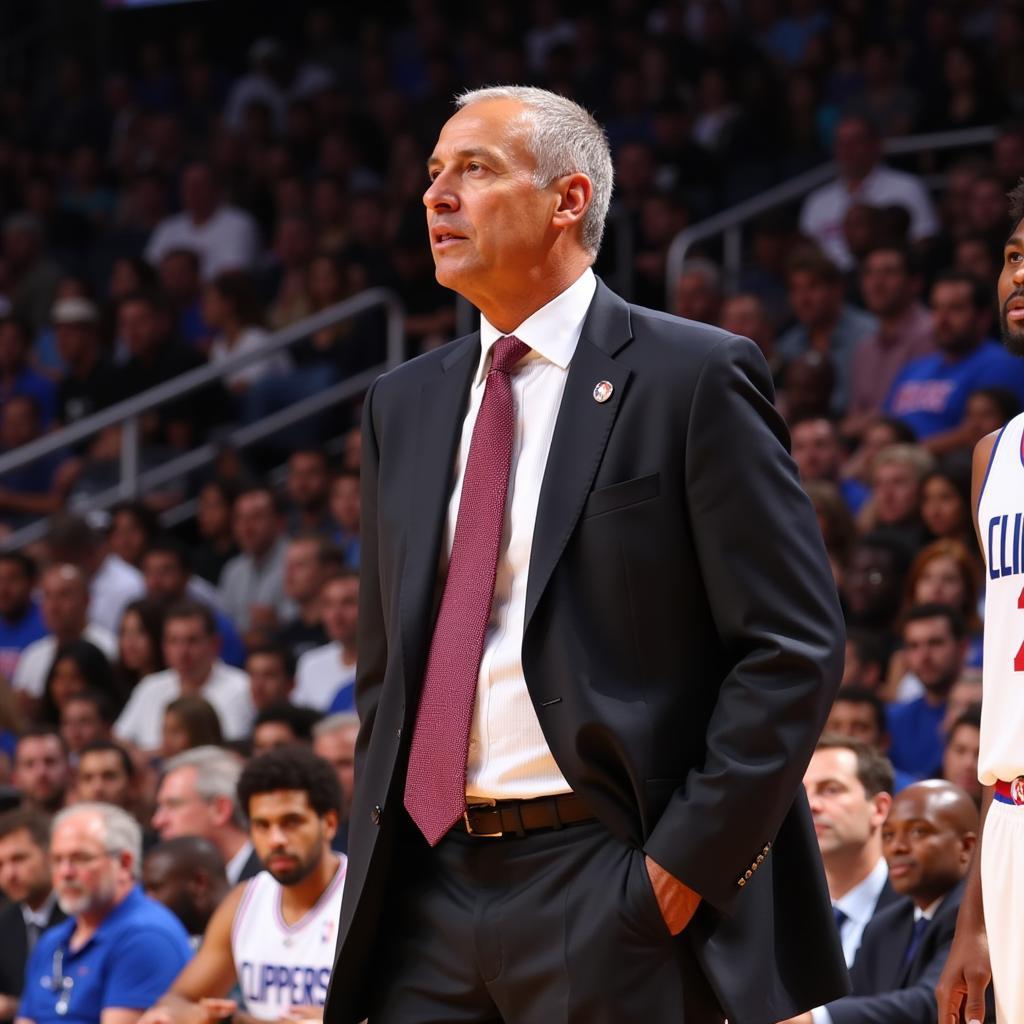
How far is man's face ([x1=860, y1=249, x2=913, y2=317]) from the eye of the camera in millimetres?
8414

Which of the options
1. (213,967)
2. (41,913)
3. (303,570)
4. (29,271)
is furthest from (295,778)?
(29,271)

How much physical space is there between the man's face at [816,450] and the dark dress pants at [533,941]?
5250 millimetres

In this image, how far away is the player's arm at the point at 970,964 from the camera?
9.05 ft

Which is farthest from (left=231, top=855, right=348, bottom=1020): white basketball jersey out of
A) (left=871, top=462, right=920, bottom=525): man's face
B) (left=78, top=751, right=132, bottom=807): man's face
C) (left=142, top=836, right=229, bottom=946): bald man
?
(left=871, top=462, right=920, bottom=525): man's face

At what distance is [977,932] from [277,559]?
674 centimetres

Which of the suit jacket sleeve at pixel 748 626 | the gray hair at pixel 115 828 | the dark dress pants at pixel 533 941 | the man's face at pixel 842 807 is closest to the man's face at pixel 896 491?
the man's face at pixel 842 807

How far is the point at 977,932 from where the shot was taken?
2.81 metres

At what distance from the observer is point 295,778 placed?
17.3 feet

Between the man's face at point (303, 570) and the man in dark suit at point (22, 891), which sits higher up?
the man's face at point (303, 570)

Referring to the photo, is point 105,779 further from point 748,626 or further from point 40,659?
point 748,626

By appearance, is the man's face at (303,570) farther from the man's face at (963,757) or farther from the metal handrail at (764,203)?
the man's face at (963,757)

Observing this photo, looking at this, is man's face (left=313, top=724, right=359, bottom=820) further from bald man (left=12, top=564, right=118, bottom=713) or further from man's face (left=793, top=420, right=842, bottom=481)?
bald man (left=12, top=564, right=118, bottom=713)

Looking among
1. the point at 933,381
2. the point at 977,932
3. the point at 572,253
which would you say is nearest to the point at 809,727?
the point at 977,932

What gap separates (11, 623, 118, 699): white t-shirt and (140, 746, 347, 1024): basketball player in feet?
11.6
